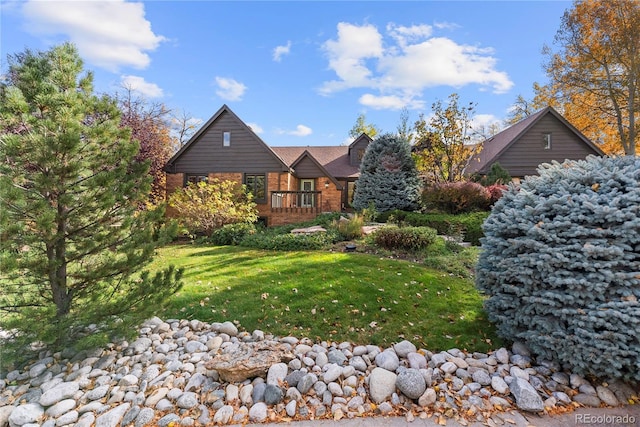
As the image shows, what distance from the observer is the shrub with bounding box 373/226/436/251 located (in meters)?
6.65

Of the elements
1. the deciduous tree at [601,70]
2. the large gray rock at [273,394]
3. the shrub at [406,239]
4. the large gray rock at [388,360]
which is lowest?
the large gray rock at [273,394]

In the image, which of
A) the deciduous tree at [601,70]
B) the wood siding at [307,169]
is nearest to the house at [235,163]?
the wood siding at [307,169]

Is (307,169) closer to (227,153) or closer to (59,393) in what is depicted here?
(227,153)

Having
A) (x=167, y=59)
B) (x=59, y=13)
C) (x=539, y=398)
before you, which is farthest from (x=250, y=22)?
(x=539, y=398)

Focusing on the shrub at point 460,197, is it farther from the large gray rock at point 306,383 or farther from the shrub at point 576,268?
the large gray rock at point 306,383

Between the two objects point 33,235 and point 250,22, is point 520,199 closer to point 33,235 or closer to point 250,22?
point 33,235

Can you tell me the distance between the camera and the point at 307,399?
2.38 metres

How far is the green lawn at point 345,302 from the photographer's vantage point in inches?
131

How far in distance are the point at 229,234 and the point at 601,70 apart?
2321 centimetres

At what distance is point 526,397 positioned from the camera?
7.45ft

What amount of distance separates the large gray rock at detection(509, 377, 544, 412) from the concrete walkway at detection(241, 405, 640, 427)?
0.06 metres

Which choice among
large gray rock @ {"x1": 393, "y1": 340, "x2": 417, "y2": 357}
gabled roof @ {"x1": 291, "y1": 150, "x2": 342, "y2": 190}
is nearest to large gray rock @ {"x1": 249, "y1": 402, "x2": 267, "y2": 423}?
large gray rock @ {"x1": 393, "y1": 340, "x2": 417, "y2": 357}

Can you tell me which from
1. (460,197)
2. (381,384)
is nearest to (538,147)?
(460,197)

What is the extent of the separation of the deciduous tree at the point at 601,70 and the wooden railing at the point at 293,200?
17263mm
